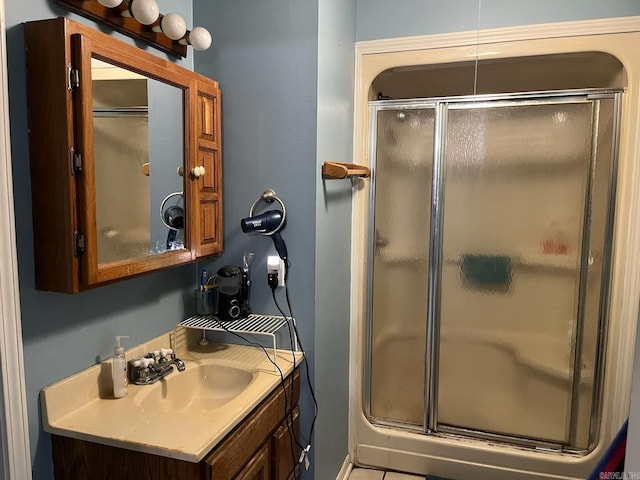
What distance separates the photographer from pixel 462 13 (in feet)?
6.83

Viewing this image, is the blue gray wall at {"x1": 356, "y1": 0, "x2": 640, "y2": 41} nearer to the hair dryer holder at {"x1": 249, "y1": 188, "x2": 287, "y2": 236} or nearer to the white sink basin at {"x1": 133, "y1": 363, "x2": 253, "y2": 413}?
the hair dryer holder at {"x1": 249, "y1": 188, "x2": 287, "y2": 236}

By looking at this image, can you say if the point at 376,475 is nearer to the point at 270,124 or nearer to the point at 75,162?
the point at 270,124

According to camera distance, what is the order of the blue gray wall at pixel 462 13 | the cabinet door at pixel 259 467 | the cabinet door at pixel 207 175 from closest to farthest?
1. the cabinet door at pixel 259 467
2. the cabinet door at pixel 207 175
3. the blue gray wall at pixel 462 13

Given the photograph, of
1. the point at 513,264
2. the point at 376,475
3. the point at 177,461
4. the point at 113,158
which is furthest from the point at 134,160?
the point at 376,475

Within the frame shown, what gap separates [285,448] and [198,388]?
0.39 m

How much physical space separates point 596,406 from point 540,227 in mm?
888

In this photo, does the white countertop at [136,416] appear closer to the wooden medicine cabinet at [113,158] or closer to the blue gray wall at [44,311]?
the blue gray wall at [44,311]

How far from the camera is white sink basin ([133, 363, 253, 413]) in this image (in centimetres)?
151

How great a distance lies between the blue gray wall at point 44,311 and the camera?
3.76ft

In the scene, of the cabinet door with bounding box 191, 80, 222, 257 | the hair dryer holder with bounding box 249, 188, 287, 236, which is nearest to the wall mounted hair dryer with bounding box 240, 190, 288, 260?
the hair dryer holder with bounding box 249, 188, 287, 236

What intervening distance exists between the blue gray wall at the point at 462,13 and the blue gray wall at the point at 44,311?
111 centimetres

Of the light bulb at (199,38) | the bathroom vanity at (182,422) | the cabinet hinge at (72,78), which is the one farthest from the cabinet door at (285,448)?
the light bulb at (199,38)

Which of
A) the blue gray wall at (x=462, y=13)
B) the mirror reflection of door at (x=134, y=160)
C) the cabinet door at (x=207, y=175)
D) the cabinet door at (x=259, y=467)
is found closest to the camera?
the mirror reflection of door at (x=134, y=160)

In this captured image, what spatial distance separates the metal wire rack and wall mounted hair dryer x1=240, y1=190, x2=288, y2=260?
25 centimetres
